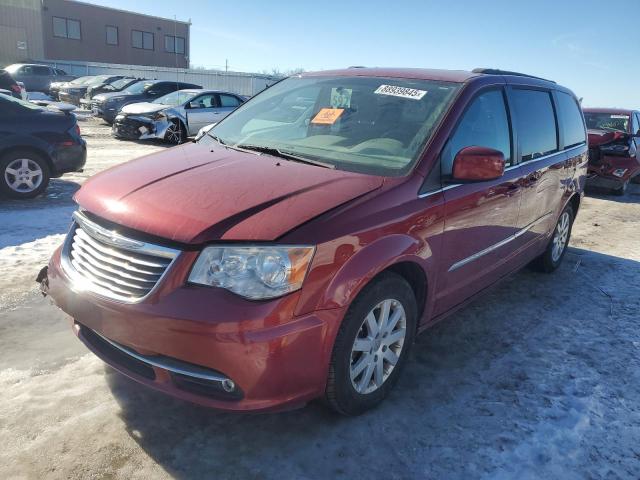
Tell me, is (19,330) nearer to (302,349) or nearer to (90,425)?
(90,425)

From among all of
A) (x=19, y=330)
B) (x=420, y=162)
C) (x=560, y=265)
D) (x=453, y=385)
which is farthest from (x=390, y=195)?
(x=560, y=265)

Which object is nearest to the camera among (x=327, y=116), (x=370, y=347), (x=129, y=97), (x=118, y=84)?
(x=370, y=347)

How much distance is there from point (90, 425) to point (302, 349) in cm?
119

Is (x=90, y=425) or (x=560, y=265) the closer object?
(x=90, y=425)

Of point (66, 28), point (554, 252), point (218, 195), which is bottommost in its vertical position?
point (554, 252)

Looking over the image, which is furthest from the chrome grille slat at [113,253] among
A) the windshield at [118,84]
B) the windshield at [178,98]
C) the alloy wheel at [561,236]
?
the windshield at [118,84]

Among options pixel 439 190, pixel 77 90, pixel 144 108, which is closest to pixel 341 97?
pixel 439 190

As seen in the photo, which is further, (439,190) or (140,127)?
(140,127)

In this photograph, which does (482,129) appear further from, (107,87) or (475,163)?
(107,87)

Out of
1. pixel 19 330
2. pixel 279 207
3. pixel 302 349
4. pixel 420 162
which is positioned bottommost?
pixel 19 330

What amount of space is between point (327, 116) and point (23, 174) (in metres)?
5.39

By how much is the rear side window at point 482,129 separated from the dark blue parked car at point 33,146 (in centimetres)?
610

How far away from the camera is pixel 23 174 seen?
7.15 metres

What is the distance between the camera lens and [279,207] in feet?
8.13
